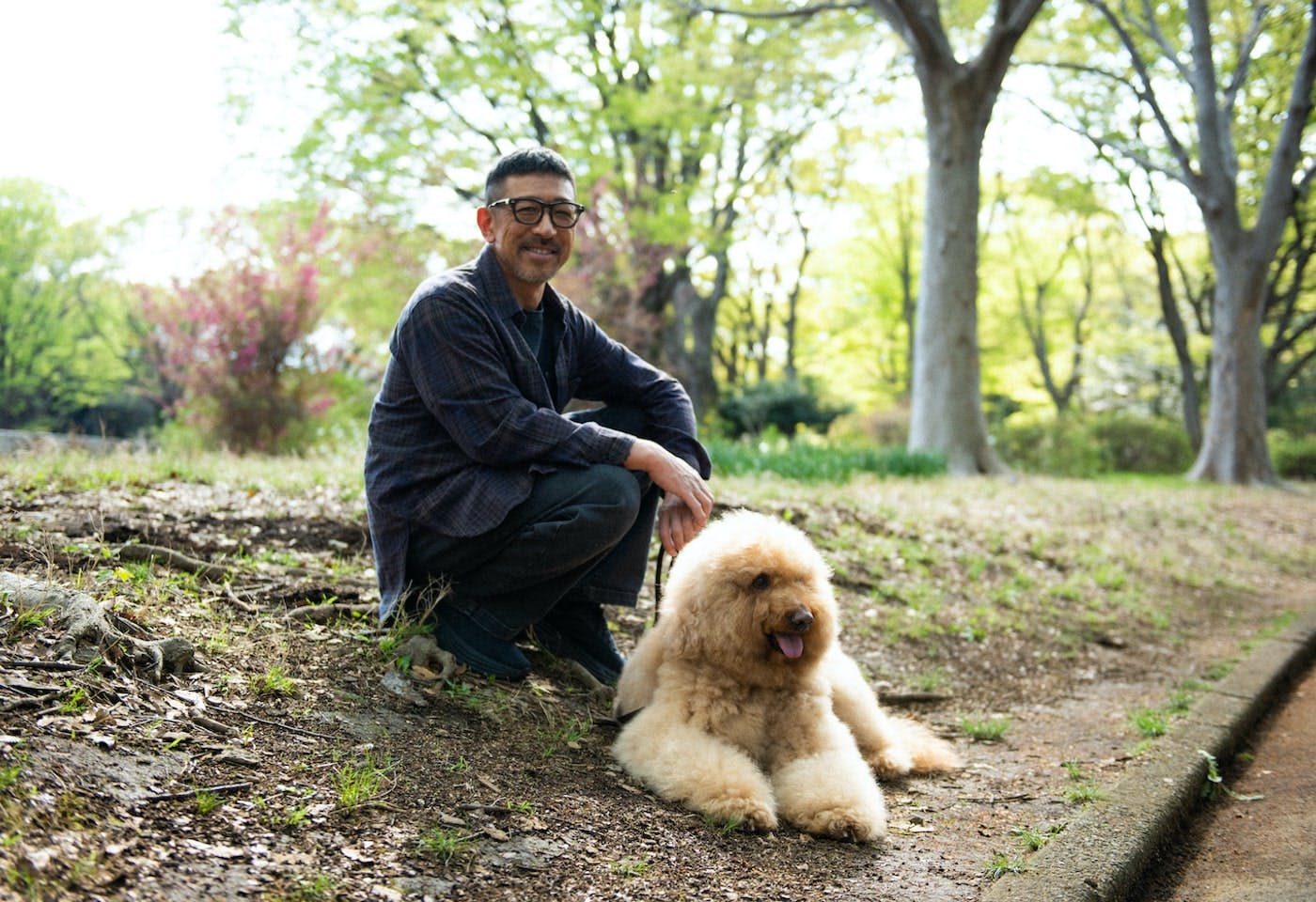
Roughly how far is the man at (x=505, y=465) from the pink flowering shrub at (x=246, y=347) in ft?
22.9

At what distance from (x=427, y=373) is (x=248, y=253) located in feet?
27.0

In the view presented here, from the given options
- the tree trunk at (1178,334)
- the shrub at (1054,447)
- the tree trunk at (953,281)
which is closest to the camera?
the tree trunk at (953,281)

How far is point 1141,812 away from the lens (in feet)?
10.5

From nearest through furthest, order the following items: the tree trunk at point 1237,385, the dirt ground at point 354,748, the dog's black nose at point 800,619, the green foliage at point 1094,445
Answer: the dirt ground at point 354,748 → the dog's black nose at point 800,619 → the tree trunk at point 1237,385 → the green foliage at point 1094,445

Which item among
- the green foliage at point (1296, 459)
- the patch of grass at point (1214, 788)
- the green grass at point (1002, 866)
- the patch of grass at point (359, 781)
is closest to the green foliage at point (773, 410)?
the green foliage at point (1296, 459)

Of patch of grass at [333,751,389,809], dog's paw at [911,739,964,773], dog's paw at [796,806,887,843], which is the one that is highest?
patch of grass at [333,751,389,809]

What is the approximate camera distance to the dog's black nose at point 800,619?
3.06 meters

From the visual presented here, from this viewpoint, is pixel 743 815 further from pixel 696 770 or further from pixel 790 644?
pixel 790 644

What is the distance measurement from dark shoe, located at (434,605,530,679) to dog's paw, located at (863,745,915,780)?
1342 millimetres

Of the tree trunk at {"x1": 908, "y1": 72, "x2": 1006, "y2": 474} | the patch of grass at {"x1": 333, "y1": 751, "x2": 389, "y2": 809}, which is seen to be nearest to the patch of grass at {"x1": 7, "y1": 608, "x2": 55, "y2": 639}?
Answer: the patch of grass at {"x1": 333, "y1": 751, "x2": 389, "y2": 809}

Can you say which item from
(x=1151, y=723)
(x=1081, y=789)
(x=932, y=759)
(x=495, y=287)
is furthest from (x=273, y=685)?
(x=1151, y=723)

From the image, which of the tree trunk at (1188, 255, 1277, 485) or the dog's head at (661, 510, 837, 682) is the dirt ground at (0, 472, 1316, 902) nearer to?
the dog's head at (661, 510, 837, 682)

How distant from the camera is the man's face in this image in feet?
11.8

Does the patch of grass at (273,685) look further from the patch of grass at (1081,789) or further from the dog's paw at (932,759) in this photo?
the patch of grass at (1081,789)
